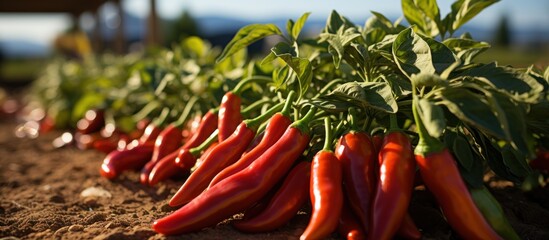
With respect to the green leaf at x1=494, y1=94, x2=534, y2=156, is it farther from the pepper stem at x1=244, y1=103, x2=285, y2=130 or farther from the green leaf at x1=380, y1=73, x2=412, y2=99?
the pepper stem at x1=244, y1=103, x2=285, y2=130

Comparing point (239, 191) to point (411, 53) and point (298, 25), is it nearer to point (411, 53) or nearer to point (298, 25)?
point (411, 53)

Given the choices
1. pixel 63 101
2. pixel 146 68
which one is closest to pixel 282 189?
pixel 146 68

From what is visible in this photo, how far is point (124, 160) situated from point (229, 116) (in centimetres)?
86

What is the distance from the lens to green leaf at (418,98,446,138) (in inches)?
59.0

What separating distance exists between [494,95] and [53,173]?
2651 mm

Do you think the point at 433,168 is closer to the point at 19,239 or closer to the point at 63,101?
the point at 19,239

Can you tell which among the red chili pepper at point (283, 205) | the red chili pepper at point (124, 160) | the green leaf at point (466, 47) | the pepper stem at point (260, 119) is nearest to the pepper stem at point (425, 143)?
the red chili pepper at point (283, 205)

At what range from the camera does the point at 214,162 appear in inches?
79.7

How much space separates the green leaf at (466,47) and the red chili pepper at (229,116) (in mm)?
892

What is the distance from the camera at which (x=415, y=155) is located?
167 cm

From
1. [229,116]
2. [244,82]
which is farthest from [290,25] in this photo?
[229,116]

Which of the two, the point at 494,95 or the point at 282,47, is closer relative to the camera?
the point at 494,95

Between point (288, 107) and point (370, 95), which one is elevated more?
point (370, 95)

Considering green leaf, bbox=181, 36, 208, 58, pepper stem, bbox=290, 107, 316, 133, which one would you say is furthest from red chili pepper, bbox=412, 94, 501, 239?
green leaf, bbox=181, 36, 208, 58
